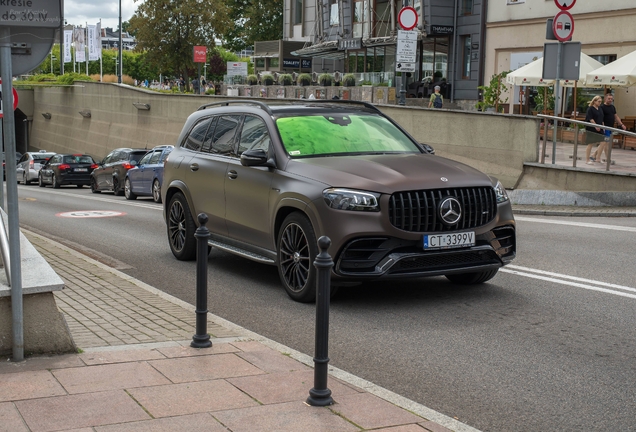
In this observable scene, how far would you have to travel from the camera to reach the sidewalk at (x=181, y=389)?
15.0ft

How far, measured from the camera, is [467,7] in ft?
129

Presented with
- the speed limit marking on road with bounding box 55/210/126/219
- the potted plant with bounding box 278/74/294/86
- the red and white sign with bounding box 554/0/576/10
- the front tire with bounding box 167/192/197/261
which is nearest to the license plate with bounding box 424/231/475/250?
the front tire with bounding box 167/192/197/261

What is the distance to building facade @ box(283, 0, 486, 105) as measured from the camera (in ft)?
129

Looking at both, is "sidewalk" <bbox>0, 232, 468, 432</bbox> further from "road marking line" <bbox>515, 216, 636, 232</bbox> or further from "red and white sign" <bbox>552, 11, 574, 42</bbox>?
"red and white sign" <bbox>552, 11, 574, 42</bbox>

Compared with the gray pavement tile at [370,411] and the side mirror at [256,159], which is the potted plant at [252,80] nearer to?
the side mirror at [256,159]

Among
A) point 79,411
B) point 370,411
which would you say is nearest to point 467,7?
point 370,411

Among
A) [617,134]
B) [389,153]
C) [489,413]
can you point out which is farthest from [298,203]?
[617,134]

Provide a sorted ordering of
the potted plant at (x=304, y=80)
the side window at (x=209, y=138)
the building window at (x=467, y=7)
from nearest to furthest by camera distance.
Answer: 1. the side window at (x=209, y=138)
2. the building window at (x=467, y=7)
3. the potted plant at (x=304, y=80)

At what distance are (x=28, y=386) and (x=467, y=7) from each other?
36742 mm

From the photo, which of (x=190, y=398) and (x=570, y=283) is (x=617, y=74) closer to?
(x=570, y=283)

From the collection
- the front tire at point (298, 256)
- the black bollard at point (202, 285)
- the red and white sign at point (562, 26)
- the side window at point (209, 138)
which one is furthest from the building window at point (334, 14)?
the black bollard at point (202, 285)

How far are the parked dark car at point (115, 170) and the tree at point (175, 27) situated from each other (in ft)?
72.5

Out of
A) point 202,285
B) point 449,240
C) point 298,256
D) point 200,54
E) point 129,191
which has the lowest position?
point 129,191

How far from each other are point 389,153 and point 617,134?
9.26m
